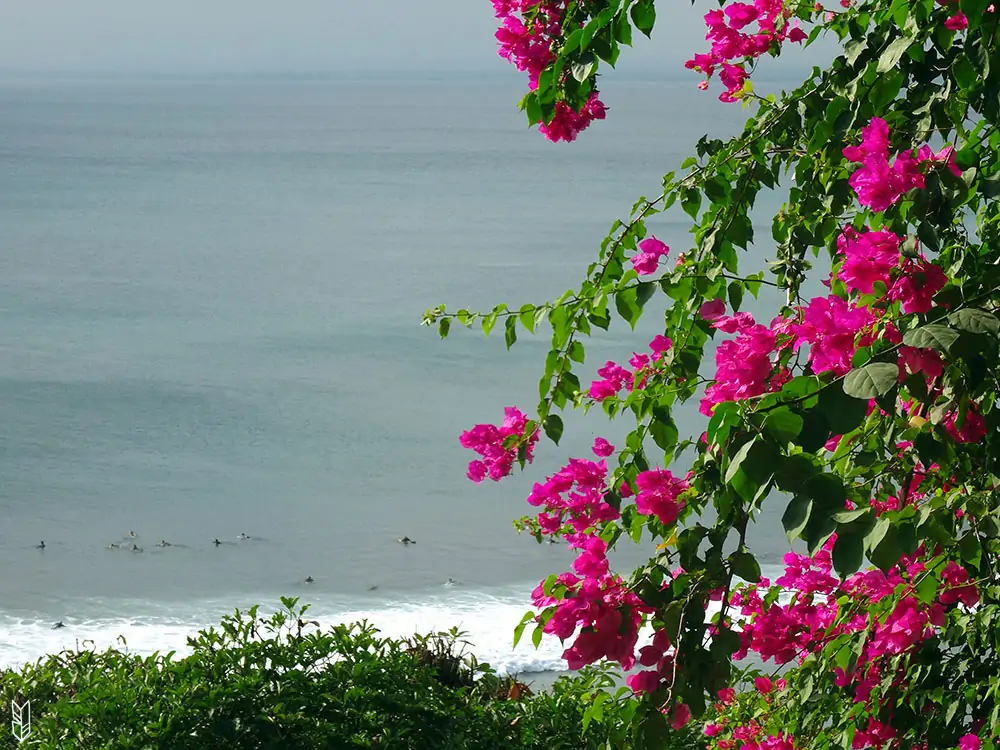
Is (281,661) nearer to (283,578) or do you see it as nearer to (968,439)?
(968,439)

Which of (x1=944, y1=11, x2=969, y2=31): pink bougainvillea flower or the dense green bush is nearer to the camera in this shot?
(x1=944, y1=11, x2=969, y2=31): pink bougainvillea flower

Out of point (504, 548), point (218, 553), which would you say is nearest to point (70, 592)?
point (218, 553)

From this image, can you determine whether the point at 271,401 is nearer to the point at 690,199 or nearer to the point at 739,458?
the point at 690,199

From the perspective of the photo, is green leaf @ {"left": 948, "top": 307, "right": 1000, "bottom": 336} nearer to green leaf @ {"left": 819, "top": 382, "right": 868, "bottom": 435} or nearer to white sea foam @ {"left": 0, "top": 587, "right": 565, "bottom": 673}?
green leaf @ {"left": 819, "top": 382, "right": 868, "bottom": 435}

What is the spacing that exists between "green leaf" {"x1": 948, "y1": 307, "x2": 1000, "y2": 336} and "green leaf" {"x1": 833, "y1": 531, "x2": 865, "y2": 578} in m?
0.19

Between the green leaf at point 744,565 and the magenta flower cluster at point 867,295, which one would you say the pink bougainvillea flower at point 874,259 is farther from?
the green leaf at point 744,565

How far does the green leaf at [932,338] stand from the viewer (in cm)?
101

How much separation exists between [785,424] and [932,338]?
0.13 metres

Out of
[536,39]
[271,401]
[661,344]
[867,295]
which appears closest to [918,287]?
[867,295]

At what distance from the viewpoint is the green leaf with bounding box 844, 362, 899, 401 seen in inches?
38.1

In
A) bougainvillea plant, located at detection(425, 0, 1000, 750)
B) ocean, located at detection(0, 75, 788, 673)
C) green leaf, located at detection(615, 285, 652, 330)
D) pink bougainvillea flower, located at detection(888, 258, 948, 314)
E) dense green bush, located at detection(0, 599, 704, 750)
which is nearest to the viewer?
bougainvillea plant, located at detection(425, 0, 1000, 750)

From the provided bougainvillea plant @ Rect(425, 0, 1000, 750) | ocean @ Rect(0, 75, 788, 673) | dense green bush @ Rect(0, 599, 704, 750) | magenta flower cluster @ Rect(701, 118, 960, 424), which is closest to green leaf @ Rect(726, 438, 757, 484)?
bougainvillea plant @ Rect(425, 0, 1000, 750)

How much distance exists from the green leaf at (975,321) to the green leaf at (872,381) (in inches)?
3.2

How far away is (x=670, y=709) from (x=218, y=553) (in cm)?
435
